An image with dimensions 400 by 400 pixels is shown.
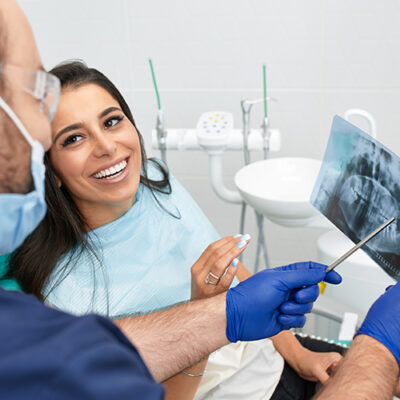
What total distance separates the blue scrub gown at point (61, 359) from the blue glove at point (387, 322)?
599 millimetres

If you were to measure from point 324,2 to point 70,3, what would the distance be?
3.72 feet

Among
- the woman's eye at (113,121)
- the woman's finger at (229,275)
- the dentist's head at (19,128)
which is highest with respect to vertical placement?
the dentist's head at (19,128)

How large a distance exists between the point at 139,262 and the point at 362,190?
70cm

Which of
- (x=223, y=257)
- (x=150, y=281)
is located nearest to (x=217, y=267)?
(x=223, y=257)

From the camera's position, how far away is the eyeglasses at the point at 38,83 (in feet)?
2.43

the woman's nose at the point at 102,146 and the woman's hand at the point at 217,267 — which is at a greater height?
the woman's nose at the point at 102,146

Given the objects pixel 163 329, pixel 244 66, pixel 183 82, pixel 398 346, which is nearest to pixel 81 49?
pixel 183 82

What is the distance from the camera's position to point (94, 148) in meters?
1.36

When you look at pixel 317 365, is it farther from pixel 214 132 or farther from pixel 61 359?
pixel 61 359

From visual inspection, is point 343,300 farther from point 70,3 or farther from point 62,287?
point 70,3

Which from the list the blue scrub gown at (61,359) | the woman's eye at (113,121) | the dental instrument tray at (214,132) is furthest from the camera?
the dental instrument tray at (214,132)

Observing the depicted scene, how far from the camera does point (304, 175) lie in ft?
6.48

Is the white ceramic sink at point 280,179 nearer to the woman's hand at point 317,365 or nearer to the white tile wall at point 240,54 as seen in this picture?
the white tile wall at point 240,54

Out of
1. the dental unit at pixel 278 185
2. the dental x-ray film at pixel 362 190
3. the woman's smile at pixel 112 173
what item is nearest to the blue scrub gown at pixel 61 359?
the dental x-ray film at pixel 362 190
